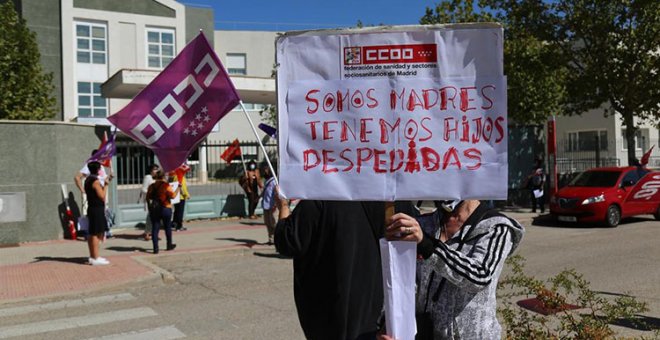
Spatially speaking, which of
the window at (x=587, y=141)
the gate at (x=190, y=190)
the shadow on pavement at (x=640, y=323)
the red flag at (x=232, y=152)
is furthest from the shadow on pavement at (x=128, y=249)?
the window at (x=587, y=141)

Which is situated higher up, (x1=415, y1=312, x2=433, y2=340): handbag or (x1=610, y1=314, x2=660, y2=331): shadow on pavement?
(x1=415, y1=312, x2=433, y2=340): handbag

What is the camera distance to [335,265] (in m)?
3.26

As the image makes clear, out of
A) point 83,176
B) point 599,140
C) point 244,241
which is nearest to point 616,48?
point 599,140

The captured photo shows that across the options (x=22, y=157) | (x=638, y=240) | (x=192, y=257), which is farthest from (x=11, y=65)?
(x=638, y=240)

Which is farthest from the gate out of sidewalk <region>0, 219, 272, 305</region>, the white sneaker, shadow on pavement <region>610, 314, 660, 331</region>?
shadow on pavement <region>610, 314, 660, 331</region>

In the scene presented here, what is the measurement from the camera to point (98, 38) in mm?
34625

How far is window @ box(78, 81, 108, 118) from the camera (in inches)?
1347

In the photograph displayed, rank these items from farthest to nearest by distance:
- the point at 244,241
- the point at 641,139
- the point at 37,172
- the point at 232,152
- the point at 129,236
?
the point at 641,139 < the point at 232,152 < the point at 129,236 < the point at 37,172 < the point at 244,241

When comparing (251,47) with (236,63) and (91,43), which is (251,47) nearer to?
(236,63)

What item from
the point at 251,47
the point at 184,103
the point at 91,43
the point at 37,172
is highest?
the point at 251,47

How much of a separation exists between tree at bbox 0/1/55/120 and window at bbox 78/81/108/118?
14964mm

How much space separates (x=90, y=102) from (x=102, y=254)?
2523cm

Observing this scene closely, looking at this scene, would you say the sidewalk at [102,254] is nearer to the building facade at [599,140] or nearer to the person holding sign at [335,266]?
the person holding sign at [335,266]

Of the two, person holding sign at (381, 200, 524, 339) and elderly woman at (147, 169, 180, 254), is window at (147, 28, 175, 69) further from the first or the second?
person holding sign at (381, 200, 524, 339)
